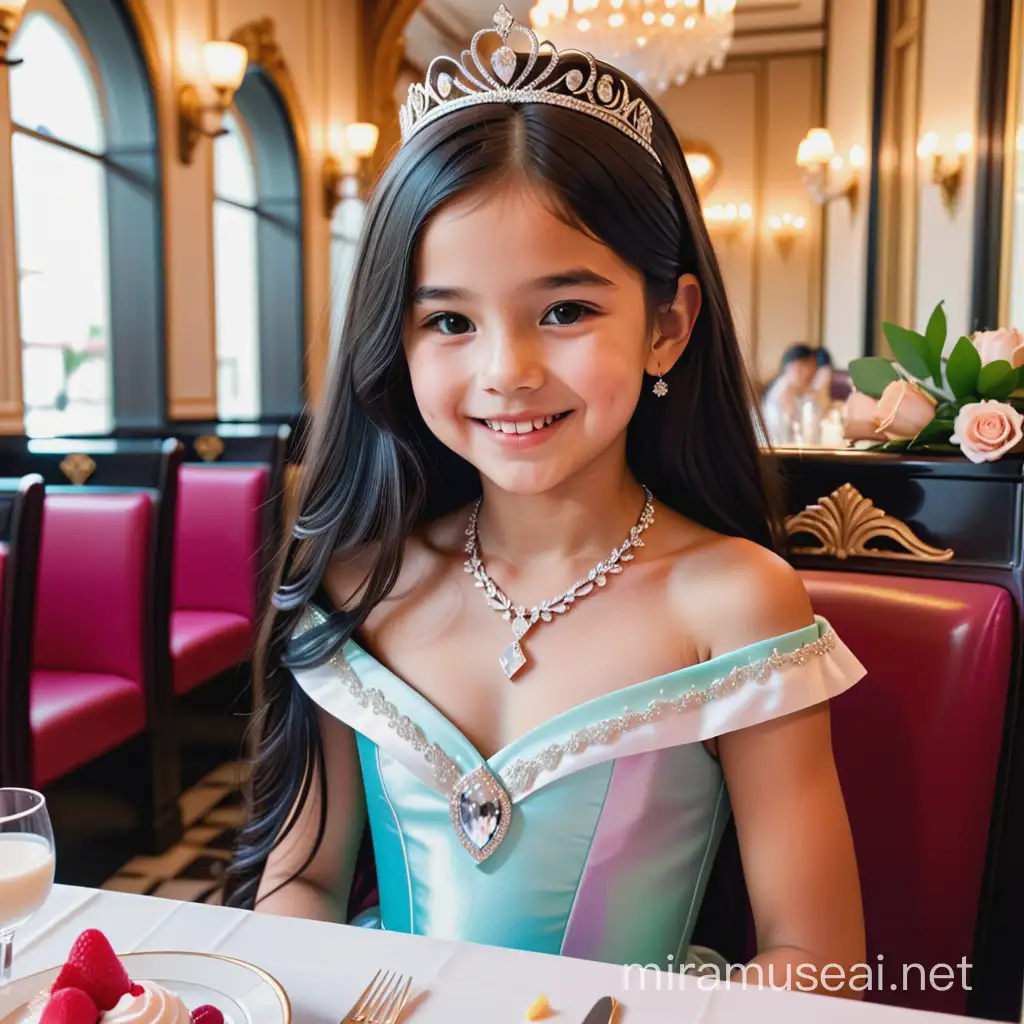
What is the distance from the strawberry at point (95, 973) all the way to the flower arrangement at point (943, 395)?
3.43ft

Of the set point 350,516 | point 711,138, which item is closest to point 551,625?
point 350,516

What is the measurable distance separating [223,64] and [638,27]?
211 cm

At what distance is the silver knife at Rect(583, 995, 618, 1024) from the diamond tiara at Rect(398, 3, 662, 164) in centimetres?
77

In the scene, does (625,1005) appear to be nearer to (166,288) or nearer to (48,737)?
(48,737)

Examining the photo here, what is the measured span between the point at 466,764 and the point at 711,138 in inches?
380

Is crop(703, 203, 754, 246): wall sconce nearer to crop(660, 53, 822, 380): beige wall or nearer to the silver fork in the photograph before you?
crop(660, 53, 822, 380): beige wall

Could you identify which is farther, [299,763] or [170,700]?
[170,700]

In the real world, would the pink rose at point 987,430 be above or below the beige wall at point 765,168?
below

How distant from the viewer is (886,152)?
23.7 feet

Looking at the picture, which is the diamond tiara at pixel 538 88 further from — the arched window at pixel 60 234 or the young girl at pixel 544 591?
the arched window at pixel 60 234

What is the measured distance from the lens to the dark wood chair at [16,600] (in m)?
1.97

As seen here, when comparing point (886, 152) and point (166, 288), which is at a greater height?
point (886, 152)

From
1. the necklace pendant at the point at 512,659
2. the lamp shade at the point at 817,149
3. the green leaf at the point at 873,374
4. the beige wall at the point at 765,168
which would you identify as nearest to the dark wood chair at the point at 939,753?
the green leaf at the point at 873,374

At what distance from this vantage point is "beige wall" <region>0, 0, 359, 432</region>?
12.6ft
